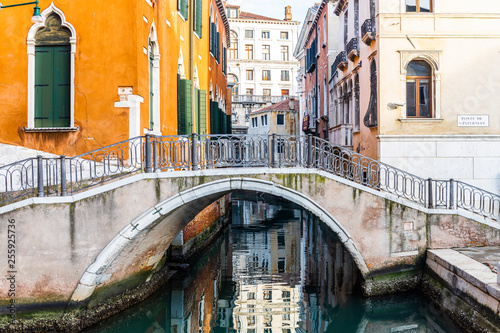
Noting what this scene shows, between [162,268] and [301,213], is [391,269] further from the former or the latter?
[301,213]

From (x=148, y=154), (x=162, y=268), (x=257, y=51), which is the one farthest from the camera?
(x=257, y=51)

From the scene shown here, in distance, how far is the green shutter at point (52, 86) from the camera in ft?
35.3

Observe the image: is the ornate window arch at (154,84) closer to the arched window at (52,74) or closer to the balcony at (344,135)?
the arched window at (52,74)

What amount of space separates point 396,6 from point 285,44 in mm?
45854

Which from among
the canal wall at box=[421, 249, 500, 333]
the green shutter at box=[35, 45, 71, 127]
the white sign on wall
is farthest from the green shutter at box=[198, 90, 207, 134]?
the canal wall at box=[421, 249, 500, 333]

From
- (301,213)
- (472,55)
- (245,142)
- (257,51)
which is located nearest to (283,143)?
(245,142)

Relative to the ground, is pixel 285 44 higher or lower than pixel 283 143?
higher

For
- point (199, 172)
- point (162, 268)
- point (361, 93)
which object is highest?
point (361, 93)

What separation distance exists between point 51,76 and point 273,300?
667 cm

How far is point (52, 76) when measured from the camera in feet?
35.4

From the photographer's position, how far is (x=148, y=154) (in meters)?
9.79

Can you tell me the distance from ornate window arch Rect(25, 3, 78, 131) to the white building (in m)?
46.3

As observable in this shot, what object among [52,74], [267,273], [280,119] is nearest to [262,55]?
[280,119]

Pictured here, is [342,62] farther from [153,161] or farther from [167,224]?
[153,161]
